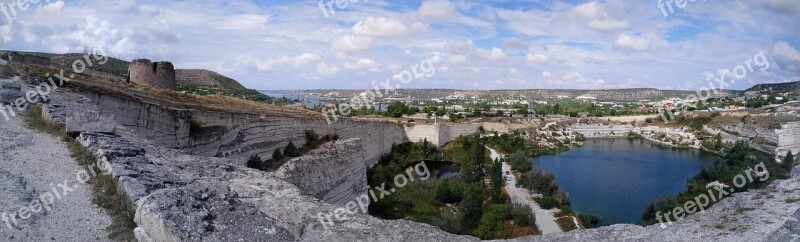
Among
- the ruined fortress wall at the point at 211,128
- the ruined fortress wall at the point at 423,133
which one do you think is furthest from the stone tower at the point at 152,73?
the ruined fortress wall at the point at 423,133

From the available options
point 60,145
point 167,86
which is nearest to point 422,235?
point 60,145

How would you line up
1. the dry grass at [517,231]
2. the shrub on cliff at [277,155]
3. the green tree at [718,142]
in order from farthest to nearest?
1. the green tree at [718,142]
2. the dry grass at [517,231]
3. the shrub on cliff at [277,155]

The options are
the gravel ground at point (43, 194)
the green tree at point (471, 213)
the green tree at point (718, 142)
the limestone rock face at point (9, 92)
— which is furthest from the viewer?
the green tree at point (718, 142)

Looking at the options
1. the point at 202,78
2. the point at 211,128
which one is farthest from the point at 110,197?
the point at 202,78

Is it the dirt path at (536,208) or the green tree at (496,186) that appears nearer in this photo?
the dirt path at (536,208)

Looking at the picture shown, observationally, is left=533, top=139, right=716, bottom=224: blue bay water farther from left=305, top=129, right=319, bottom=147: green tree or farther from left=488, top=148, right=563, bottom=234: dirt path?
left=305, top=129, right=319, bottom=147: green tree

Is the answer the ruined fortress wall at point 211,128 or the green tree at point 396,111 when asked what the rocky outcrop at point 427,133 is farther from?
the ruined fortress wall at point 211,128

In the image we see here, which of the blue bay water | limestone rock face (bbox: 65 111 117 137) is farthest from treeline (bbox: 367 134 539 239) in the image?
limestone rock face (bbox: 65 111 117 137)
